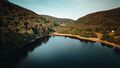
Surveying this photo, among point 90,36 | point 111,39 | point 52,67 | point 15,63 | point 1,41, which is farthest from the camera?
point 90,36

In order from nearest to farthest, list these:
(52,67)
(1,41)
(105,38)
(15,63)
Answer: (52,67) → (15,63) → (1,41) → (105,38)

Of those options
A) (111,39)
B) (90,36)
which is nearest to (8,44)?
(111,39)

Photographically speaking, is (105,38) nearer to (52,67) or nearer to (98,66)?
(98,66)

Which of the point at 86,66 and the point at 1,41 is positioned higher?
the point at 1,41

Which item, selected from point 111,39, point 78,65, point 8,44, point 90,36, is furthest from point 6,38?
point 90,36

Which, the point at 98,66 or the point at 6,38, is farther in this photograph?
the point at 6,38

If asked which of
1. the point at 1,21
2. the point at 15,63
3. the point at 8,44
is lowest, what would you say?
the point at 15,63

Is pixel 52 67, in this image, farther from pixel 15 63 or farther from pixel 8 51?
pixel 8 51

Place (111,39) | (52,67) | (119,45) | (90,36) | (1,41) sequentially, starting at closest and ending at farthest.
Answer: (52,67), (1,41), (119,45), (111,39), (90,36)

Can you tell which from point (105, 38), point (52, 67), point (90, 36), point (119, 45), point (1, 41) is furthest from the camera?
point (90, 36)

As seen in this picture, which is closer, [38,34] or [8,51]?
[8,51]
